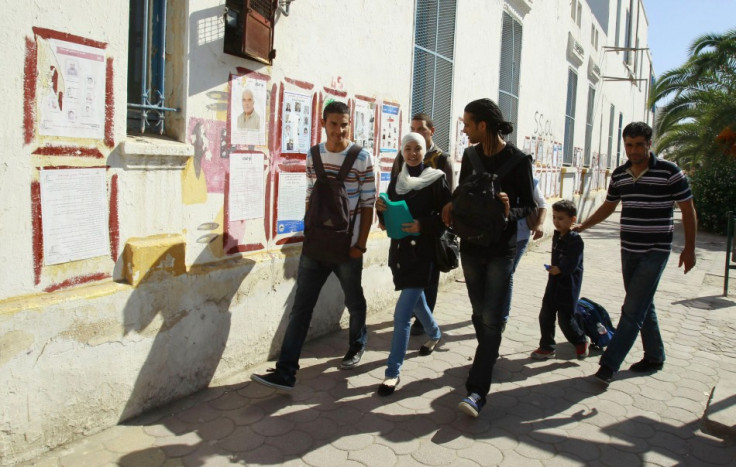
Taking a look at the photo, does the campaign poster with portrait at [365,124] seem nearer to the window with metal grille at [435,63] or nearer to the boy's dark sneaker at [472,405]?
the window with metal grille at [435,63]

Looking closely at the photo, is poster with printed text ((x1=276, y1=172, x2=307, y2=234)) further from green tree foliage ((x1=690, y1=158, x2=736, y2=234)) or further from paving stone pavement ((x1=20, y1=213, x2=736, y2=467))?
green tree foliage ((x1=690, y1=158, x2=736, y2=234))

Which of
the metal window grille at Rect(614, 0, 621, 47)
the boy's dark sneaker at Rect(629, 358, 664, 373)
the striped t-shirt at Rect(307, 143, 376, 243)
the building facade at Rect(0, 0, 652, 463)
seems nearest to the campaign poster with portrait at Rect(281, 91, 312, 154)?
the building facade at Rect(0, 0, 652, 463)

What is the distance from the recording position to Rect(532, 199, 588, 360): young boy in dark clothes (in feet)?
13.8

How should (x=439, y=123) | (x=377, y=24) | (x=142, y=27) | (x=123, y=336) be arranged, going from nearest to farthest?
(x=123, y=336) → (x=142, y=27) → (x=377, y=24) → (x=439, y=123)

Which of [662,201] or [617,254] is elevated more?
[662,201]

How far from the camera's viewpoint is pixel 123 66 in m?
2.94

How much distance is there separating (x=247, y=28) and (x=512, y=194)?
1.86 m

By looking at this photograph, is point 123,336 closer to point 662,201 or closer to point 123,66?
point 123,66

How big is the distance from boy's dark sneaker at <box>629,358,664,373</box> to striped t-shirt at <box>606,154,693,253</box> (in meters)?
0.91

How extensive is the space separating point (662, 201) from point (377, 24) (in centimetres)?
275

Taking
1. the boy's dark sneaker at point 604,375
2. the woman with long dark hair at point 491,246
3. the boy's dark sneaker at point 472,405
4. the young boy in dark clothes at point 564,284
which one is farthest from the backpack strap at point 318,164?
the boy's dark sneaker at point 604,375

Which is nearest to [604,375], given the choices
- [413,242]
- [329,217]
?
[413,242]

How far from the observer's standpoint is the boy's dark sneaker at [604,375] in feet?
12.6

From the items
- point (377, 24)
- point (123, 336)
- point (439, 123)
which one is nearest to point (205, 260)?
point (123, 336)
